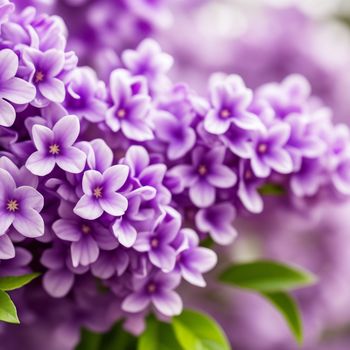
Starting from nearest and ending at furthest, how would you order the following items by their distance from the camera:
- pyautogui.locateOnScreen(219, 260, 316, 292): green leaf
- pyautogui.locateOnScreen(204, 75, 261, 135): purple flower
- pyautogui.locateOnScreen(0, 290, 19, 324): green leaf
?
pyautogui.locateOnScreen(0, 290, 19, 324): green leaf, pyautogui.locateOnScreen(204, 75, 261, 135): purple flower, pyautogui.locateOnScreen(219, 260, 316, 292): green leaf

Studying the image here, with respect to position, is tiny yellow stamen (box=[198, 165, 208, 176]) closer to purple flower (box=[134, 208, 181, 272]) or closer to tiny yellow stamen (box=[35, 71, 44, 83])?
purple flower (box=[134, 208, 181, 272])

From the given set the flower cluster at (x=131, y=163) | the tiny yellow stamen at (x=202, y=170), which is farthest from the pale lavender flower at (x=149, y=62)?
the tiny yellow stamen at (x=202, y=170)

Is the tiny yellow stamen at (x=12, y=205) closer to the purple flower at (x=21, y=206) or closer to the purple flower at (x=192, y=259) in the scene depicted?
the purple flower at (x=21, y=206)

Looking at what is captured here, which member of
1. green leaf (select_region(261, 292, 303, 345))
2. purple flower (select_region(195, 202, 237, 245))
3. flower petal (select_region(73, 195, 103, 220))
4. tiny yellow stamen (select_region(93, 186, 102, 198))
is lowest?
green leaf (select_region(261, 292, 303, 345))

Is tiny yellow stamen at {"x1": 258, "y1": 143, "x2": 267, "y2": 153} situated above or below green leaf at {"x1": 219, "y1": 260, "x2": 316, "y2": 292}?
above

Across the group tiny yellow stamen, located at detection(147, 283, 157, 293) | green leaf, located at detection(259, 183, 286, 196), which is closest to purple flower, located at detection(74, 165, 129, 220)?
tiny yellow stamen, located at detection(147, 283, 157, 293)

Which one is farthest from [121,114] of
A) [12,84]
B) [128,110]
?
[12,84]
